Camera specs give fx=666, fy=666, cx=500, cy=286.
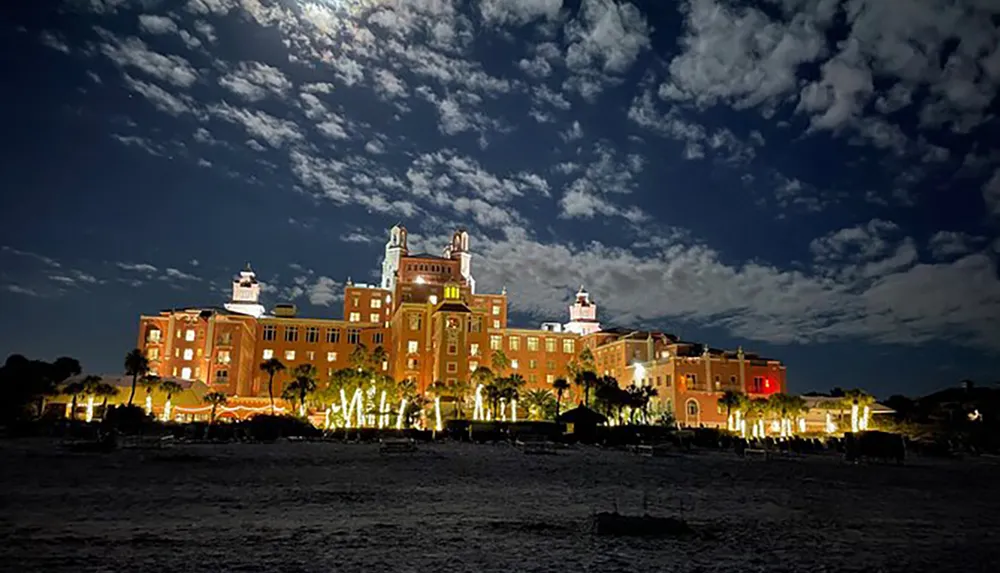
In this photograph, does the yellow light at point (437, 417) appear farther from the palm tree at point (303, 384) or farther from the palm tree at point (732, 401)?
the palm tree at point (732, 401)

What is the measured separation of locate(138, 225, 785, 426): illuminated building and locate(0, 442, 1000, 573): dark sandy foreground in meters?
80.0

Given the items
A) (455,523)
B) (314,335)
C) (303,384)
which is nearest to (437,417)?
(303,384)

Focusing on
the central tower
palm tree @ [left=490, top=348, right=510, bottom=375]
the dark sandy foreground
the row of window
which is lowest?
the dark sandy foreground

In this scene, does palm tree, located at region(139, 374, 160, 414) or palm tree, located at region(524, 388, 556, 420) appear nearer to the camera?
palm tree, located at region(139, 374, 160, 414)

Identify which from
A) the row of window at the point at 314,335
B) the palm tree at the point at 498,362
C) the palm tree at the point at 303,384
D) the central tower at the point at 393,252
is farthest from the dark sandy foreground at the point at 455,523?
the central tower at the point at 393,252

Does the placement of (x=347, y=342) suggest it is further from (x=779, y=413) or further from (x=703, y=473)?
(x=703, y=473)

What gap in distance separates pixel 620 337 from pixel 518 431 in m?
62.6

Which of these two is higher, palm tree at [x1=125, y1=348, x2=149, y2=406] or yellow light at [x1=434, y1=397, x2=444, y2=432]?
palm tree at [x1=125, y1=348, x2=149, y2=406]

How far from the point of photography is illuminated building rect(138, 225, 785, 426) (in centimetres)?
10094

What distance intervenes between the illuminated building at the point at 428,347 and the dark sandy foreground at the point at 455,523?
8003 centimetres

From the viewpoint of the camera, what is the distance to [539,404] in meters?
104

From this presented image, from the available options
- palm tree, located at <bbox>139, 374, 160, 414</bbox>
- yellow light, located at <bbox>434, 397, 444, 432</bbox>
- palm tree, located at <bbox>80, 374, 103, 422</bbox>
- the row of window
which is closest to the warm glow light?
yellow light, located at <bbox>434, 397, 444, 432</bbox>

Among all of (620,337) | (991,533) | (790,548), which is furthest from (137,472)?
(620,337)

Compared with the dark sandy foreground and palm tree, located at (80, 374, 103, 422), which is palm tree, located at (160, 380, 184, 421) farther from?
the dark sandy foreground
